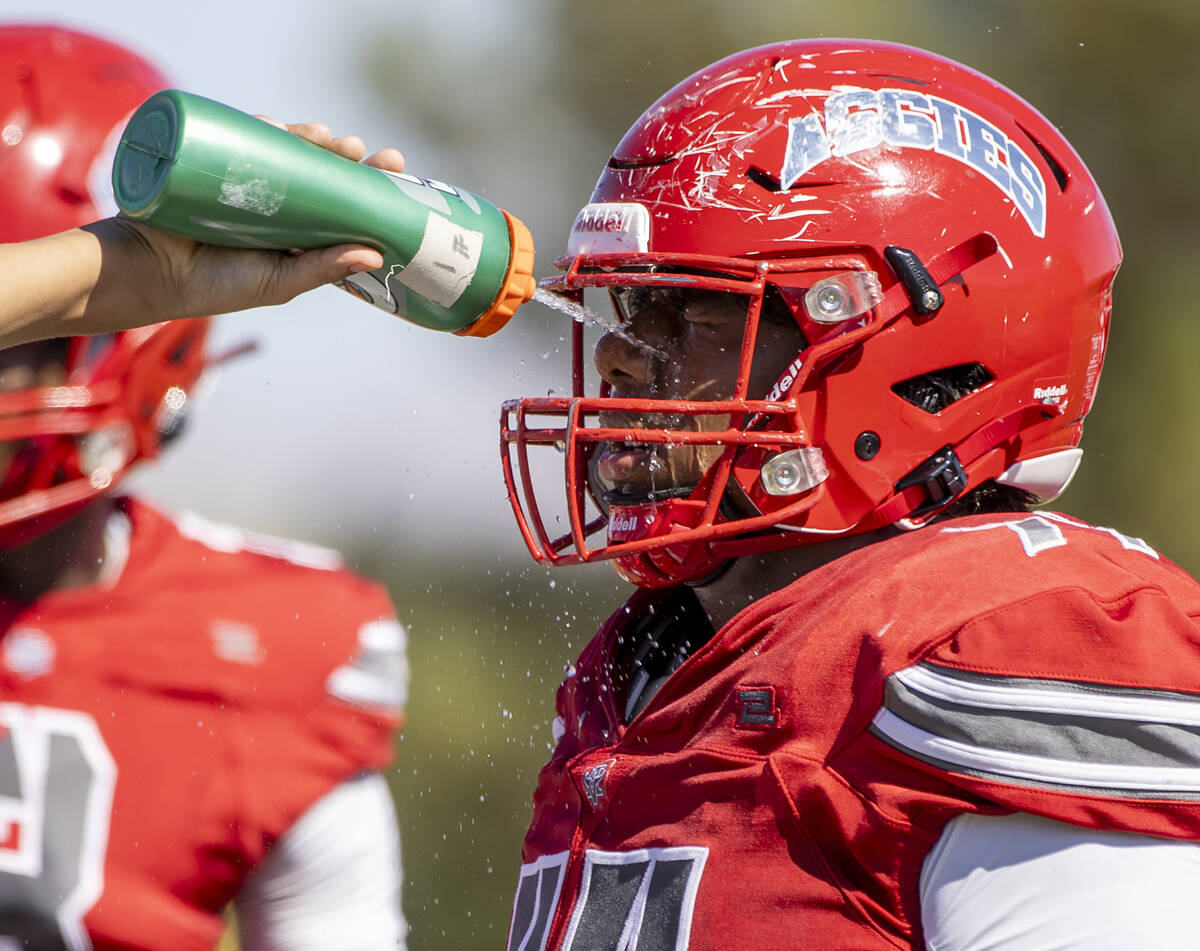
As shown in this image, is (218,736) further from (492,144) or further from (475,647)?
(492,144)

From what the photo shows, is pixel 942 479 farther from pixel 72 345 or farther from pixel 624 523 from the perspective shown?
pixel 72 345

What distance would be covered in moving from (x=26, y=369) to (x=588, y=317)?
115cm

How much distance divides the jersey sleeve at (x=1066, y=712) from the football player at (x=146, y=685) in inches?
51.8

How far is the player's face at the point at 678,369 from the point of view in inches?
73.8

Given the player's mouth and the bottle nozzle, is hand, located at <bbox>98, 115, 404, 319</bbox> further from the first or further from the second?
the player's mouth

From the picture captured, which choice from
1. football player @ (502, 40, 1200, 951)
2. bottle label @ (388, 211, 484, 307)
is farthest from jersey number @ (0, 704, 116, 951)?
bottle label @ (388, 211, 484, 307)

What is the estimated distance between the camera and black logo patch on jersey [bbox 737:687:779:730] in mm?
1503

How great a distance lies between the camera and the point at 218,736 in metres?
2.46

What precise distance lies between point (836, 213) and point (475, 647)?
17.7ft

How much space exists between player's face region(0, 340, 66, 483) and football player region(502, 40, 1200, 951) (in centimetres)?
105

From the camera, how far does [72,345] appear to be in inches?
104

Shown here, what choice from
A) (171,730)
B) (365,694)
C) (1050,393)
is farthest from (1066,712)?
(171,730)

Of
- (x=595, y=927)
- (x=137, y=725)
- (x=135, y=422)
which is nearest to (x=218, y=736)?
(x=137, y=725)

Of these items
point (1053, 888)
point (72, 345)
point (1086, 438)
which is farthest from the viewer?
point (1086, 438)
